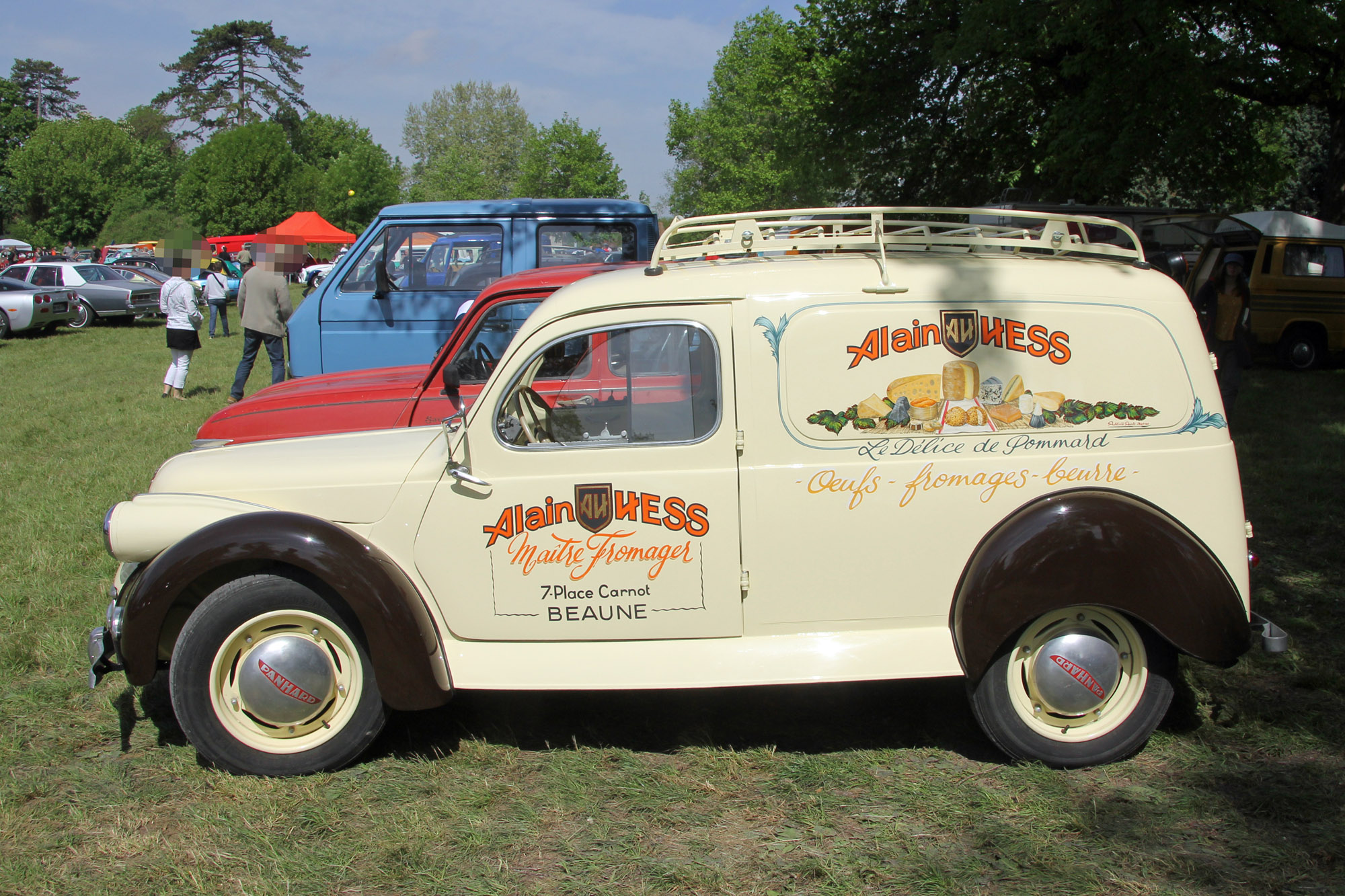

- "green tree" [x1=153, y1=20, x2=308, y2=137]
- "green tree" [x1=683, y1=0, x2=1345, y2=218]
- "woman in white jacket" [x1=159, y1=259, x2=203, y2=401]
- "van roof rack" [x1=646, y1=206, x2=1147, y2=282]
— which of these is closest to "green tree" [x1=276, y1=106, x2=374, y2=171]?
"green tree" [x1=153, y1=20, x2=308, y2=137]

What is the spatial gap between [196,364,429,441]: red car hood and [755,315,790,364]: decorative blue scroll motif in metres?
2.87

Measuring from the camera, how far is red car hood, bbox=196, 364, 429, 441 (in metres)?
5.72

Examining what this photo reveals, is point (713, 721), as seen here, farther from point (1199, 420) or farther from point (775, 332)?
point (1199, 420)

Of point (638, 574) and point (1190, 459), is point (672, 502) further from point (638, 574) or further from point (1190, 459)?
point (1190, 459)

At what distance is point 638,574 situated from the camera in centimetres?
363

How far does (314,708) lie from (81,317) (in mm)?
22671

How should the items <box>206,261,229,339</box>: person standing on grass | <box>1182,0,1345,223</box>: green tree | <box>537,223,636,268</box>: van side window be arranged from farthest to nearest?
1. <box>206,261,229,339</box>: person standing on grass
2. <box>1182,0,1345,223</box>: green tree
3. <box>537,223,636,268</box>: van side window

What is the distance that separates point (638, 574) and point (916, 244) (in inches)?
67.0

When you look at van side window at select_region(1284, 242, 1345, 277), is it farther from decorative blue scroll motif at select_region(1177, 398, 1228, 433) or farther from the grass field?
decorative blue scroll motif at select_region(1177, 398, 1228, 433)

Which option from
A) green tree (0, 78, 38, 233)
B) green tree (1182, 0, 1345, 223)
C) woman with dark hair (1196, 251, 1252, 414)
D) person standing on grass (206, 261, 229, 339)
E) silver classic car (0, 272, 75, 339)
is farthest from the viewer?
green tree (0, 78, 38, 233)

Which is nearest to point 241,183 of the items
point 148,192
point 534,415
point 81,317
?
point 148,192

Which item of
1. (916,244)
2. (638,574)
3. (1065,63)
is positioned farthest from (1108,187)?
(638,574)

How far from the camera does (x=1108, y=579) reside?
346cm

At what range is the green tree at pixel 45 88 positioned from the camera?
293 ft
